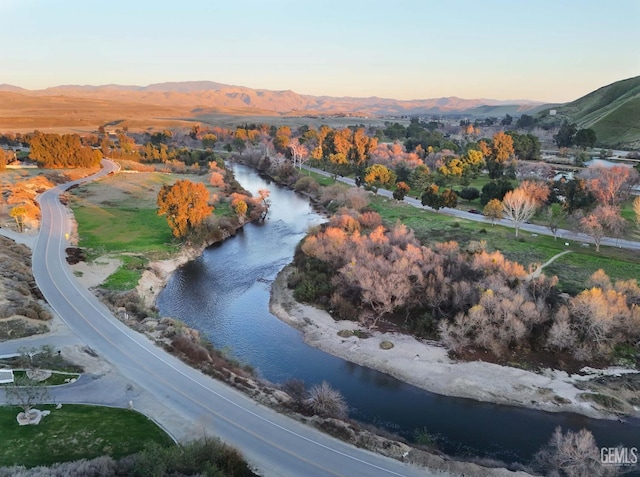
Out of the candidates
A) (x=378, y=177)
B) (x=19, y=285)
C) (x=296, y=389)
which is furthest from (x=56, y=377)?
(x=378, y=177)

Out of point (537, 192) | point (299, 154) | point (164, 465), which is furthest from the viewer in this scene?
point (299, 154)

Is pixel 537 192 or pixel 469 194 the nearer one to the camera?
pixel 537 192

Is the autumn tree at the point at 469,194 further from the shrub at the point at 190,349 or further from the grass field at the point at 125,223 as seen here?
the shrub at the point at 190,349

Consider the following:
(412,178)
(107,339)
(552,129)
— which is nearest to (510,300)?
(107,339)

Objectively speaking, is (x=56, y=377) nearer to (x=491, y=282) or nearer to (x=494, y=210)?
(x=491, y=282)

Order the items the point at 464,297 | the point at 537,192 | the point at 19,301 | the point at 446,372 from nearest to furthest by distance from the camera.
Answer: the point at 446,372 → the point at 19,301 → the point at 464,297 → the point at 537,192

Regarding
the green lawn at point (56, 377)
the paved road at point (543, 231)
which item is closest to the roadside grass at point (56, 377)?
the green lawn at point (56, 377)

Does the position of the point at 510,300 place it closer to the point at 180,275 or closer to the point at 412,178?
the point at 180,275
